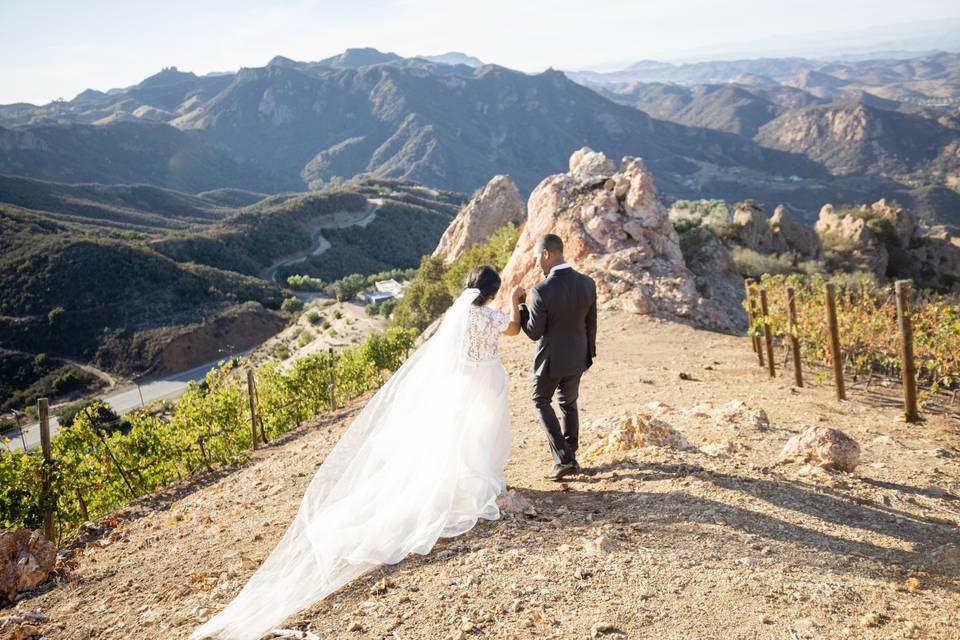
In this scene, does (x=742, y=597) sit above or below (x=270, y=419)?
above

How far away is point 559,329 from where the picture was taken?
16.1 ft

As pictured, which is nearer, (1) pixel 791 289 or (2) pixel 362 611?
(2) pixel 362 611

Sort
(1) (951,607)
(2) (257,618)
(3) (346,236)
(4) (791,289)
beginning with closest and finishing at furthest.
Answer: (1) (951,607)
(2) (257,618)
(4) (791,289)
(3) (346,236)

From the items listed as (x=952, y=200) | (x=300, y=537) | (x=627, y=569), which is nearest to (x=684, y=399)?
(x=627, y=569)

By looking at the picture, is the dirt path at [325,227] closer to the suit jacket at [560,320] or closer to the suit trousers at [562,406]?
the suit trousers at [562,406]

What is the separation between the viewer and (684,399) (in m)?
8.50

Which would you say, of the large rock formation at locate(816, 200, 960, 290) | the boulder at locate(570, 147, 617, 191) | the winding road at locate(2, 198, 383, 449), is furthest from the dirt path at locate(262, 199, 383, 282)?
the large rock formation at locate(816, 200, 960, 290)

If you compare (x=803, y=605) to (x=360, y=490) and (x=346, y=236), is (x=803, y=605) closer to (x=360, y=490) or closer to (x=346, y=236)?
(x=360, y=490)

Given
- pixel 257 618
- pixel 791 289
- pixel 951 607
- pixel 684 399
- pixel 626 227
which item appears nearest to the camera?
pixel 951 607

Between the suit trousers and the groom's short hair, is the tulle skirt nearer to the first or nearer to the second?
the suit trousers

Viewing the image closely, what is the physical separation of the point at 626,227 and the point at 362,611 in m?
14.5

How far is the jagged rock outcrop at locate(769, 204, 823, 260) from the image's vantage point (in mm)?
29031

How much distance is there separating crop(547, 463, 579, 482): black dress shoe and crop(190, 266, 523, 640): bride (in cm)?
67

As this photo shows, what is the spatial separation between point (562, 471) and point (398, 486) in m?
1.50
